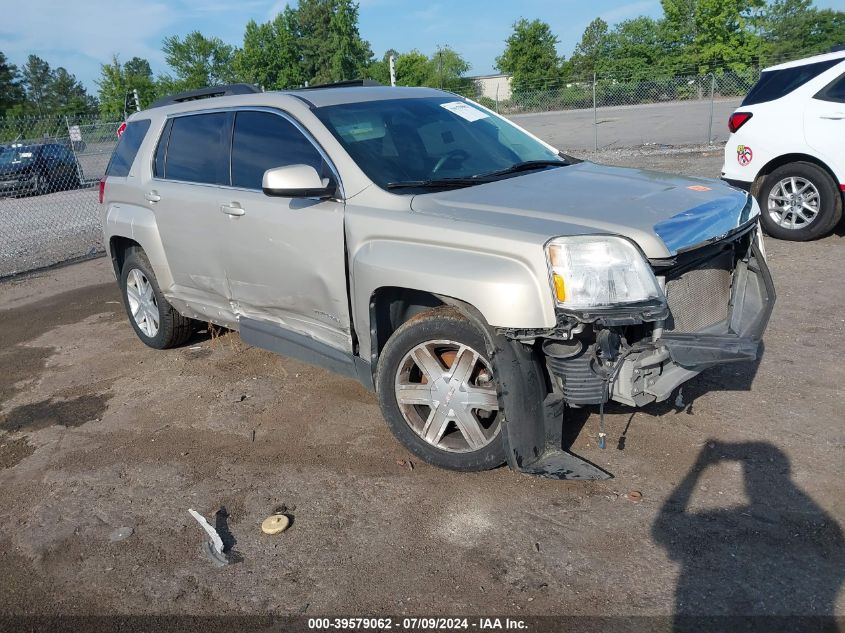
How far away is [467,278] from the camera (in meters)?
3.25

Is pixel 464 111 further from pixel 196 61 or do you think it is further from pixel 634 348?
pixel 196 61

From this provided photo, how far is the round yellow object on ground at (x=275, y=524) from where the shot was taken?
340 cm

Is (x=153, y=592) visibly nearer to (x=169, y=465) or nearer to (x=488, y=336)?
(x=169, y=465)

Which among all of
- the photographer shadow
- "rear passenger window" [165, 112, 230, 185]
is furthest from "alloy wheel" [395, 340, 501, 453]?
"rear passenger window" [165, 112, 230, 185]

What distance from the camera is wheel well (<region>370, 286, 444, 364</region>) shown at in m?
3.76

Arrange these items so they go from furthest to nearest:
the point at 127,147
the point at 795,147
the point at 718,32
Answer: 1. the point at 718,32
2. the point at 795,147
3. the point at 127,147

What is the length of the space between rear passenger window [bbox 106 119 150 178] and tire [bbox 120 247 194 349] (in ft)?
2.13

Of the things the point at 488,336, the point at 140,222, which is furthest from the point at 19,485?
the point at 488,336

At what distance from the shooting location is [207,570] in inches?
125

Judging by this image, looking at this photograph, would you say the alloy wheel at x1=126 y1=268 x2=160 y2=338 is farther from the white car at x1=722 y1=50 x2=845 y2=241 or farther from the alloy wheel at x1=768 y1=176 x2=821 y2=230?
the alloy wheel at x1=768 y1=176 x2=821 y2=230

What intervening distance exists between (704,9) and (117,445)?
5520 centimetres

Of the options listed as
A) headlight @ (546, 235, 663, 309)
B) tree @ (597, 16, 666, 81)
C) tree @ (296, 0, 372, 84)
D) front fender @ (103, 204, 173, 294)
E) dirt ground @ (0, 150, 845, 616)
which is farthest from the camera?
tree @ (296, 0, 372, 84)

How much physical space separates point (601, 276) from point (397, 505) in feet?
4.86

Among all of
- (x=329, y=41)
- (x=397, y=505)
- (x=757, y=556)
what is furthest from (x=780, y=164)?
(x=329, y=41)
